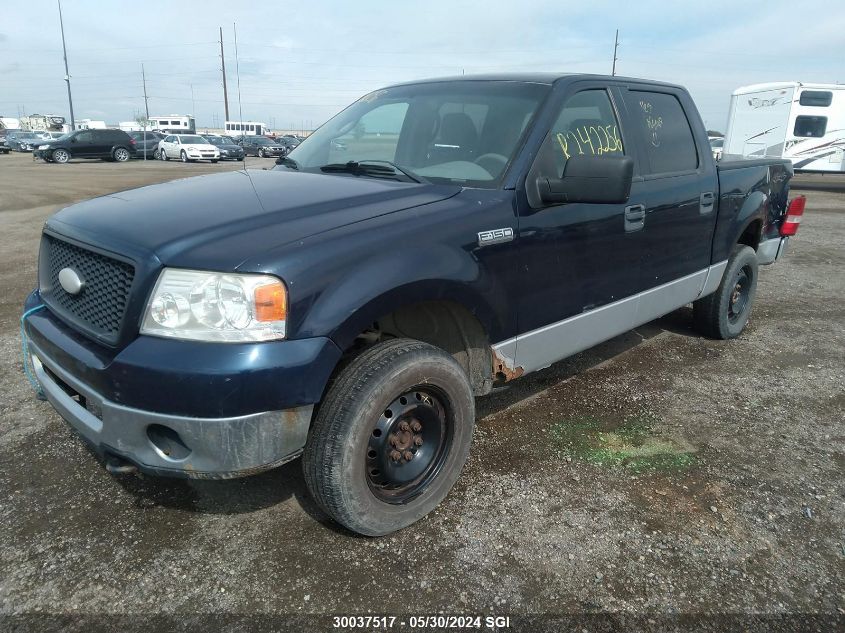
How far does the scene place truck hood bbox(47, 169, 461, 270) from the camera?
2.09 m

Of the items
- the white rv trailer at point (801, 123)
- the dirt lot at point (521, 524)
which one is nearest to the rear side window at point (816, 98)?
the white rv trailer at point (801, 123)

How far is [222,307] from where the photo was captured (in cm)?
201

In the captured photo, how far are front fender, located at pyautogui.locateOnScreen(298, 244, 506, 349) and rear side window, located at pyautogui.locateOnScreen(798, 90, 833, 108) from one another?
19.4m

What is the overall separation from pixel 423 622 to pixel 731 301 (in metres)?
4.01

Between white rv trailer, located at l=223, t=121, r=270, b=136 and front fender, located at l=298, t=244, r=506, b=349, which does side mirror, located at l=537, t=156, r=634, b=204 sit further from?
white rv trailer, located at l=223, t=121, r=270, b=136

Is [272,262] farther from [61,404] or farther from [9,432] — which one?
[9,432]

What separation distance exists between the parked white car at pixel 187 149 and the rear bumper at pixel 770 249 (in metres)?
29.6

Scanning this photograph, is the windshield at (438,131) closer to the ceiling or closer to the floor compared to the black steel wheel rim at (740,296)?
closer to the ceiling

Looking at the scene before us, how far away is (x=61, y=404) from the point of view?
242 cm

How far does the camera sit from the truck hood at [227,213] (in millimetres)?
2094

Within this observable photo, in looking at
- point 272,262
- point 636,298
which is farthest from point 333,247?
point 636,298

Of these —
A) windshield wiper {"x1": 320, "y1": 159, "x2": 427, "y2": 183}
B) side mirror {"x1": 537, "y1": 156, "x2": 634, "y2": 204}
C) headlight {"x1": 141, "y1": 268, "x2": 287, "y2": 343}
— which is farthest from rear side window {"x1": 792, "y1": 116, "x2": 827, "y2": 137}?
headlight {"x1": 141, "y1": 268, "x2": 287, "y2": 343}

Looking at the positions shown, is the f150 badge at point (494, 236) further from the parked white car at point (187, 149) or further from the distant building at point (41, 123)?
the distant building at point (41, 123)

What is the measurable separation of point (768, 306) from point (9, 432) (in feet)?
20.9
